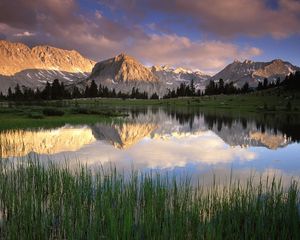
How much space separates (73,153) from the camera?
118 ft

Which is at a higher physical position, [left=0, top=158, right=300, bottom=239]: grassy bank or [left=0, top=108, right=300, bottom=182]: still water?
[left=0, top=158, right=300, bottom=239]: grassy bank

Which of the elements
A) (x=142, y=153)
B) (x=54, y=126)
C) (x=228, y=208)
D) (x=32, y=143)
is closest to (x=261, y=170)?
(x=142, y=153)

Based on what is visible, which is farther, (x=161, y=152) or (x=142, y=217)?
(x=161, y=152)

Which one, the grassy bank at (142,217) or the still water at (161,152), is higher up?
the grassy bank at (142,217)

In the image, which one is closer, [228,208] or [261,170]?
[228,208]

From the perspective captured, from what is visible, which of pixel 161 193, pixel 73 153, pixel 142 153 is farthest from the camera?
pixel 142 153

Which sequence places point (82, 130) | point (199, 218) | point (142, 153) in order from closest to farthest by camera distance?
1. point (199, 218)
2. point (142, 153)
3. point (82, 130)

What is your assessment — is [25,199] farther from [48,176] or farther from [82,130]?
[82,130]

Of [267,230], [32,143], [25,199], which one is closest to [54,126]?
[32,143]

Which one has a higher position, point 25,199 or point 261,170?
point 25,199

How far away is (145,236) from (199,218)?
2151 mm

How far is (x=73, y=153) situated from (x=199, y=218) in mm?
24984

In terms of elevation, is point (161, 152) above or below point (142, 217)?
below

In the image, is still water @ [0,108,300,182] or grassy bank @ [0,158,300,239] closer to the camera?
grassy bank @ [0,158,300,239]
